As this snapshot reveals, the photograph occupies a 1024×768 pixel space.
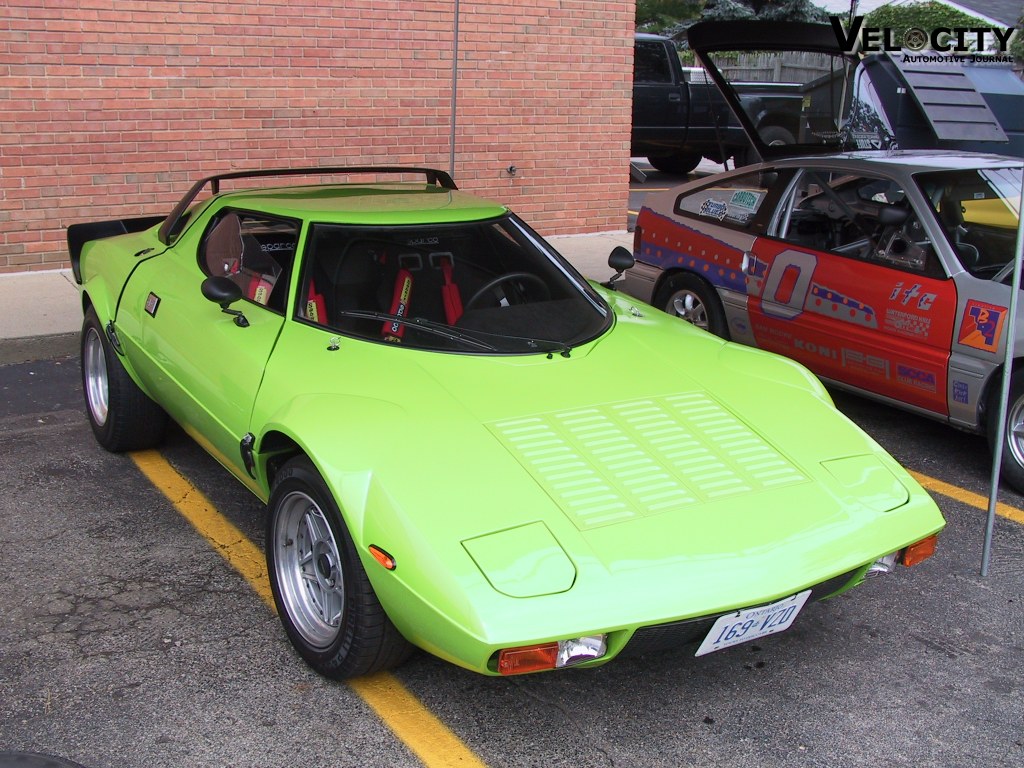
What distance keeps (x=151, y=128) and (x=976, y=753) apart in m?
7.51

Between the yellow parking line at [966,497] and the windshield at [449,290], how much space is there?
1.80 meters

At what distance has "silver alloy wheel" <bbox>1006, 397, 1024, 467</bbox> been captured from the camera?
4660mm

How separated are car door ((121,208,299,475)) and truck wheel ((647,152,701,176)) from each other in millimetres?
12513

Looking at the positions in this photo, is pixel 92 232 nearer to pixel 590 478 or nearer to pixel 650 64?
pixel 590 478

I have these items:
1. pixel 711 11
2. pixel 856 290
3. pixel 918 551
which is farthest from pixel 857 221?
pixel 711 11

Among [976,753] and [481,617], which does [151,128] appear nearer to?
[481,617]

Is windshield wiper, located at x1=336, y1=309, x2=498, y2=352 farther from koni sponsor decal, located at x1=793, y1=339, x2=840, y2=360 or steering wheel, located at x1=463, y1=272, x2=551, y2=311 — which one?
koni sponsor decal, located at x1=793, y1=339, x2=840, y2=360

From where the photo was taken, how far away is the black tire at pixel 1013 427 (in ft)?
15.2

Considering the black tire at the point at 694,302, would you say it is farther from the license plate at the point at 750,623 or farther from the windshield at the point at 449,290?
the license plate at the point at 750,623

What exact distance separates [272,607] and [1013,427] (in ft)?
10.8

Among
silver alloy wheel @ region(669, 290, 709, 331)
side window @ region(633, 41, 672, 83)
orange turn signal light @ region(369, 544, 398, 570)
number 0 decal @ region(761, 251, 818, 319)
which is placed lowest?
orange turn signal light @ region(369, 544, 398, 570)

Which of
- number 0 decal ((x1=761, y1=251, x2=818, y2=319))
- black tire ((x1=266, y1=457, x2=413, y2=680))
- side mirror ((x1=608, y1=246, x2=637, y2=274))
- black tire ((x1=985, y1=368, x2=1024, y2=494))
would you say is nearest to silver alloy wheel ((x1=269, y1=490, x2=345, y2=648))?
black tire ((x1=266, y1=457, x2=413, y2=680))

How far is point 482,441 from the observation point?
3176mm

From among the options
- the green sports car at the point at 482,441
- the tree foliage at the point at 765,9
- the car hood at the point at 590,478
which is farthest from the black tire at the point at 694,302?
the tree foliage at the point at 765,9
